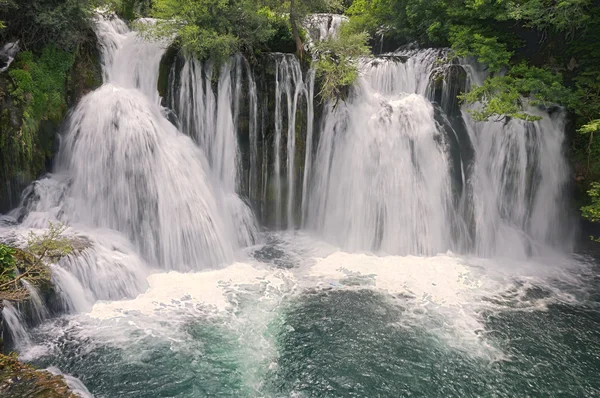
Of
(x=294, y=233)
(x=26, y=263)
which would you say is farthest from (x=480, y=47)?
(x=26, y=263)

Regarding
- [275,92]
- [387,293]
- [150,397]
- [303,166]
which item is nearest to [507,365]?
[387,293]

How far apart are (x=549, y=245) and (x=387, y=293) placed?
704cm

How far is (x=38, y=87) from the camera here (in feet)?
37.2

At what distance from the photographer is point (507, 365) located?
317 inches

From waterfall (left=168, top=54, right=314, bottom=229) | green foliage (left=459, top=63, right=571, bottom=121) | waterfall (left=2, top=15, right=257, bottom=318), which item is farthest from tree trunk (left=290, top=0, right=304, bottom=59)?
green foliage (left=459, top=63, right=571, bottom=121)

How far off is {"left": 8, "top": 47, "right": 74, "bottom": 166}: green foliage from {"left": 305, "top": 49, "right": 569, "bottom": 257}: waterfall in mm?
7742

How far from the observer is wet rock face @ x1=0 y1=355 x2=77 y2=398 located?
5355mm

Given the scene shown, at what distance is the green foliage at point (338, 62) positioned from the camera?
13.4 meters

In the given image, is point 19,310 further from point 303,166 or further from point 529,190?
point 529,190

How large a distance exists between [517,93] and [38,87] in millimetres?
13369

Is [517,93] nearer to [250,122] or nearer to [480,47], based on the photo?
[480,47]

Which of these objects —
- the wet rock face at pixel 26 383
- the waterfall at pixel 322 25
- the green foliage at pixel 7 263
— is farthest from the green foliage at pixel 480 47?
the wet rock face at pixel 26 383

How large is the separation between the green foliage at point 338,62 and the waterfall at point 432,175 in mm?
586

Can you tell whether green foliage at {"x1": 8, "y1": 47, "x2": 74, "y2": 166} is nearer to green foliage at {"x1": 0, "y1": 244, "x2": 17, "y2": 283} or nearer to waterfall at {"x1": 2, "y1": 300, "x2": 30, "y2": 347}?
green foliage at {"x1": 0, "y1": 244, "x2": 17, "y2": 283}
